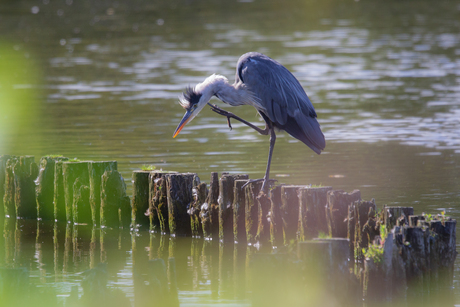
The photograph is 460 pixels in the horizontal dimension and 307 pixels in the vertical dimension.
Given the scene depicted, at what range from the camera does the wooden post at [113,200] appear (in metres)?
9.23

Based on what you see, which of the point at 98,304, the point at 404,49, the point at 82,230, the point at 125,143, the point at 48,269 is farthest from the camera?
the point at 404,49

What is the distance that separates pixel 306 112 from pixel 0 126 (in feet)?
34.9

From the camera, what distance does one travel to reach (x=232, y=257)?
8.16 metres

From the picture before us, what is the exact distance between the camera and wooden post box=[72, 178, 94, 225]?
946 cm

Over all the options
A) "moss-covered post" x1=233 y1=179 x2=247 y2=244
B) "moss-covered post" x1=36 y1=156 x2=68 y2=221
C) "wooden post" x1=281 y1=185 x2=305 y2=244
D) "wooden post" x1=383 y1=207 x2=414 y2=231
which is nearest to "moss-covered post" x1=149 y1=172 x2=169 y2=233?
"moss-covered post" x1=233 y1=179 x2=247 y2=244

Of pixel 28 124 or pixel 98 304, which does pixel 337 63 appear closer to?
pixel 28 124

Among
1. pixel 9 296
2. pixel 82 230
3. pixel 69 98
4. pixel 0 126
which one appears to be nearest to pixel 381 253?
pixel 9 296

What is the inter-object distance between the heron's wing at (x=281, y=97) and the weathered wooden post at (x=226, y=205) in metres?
0.93

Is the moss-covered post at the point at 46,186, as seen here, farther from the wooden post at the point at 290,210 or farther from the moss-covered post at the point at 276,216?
the wooden post at the point at 290,210

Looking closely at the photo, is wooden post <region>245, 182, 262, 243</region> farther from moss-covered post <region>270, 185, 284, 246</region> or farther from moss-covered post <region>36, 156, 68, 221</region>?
moss-covered post <region>36, 156, 68, 221</region>

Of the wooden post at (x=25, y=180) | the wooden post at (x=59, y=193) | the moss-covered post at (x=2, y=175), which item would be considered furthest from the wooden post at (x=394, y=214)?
the moss-covered post at (x=2, y=175)

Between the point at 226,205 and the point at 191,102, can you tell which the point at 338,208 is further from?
the point at 191,102

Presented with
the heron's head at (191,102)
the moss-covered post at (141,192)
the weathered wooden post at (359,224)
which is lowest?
the weathered wooden post at (359,224)

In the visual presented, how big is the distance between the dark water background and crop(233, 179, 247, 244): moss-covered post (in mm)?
1141
